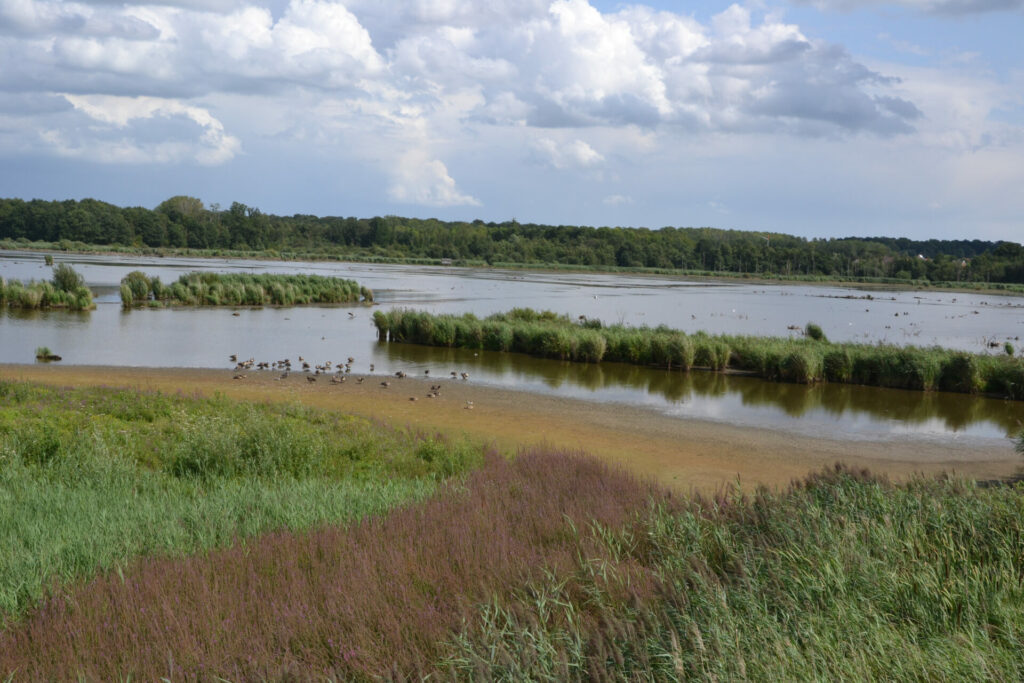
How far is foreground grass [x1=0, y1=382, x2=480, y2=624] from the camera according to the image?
588 cm

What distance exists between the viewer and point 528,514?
20.4 feet

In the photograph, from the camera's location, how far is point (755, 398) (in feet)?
74.5

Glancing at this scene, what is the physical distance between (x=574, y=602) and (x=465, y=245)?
601 ft

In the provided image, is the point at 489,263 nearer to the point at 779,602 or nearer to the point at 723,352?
the point at 723,352

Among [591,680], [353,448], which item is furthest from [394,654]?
[353,448]

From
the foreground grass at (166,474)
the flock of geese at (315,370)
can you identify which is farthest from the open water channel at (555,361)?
the foreground grass at (166,474)

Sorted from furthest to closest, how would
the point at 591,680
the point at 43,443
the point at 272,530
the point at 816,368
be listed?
the point at 816,368
the point at 43,443
the point at 272,530
the point at 591,680

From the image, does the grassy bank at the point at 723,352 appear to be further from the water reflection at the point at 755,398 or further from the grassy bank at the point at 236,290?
the grassy bank at the point at 236,290

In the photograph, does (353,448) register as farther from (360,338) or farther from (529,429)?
(360,338)

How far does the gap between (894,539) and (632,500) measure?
7.61 ft

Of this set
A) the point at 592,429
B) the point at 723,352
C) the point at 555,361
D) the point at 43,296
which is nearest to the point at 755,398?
the point at 723,352

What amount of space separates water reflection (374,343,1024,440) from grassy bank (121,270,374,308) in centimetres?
2200

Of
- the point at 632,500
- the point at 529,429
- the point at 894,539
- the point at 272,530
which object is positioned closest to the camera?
the point at 894,539

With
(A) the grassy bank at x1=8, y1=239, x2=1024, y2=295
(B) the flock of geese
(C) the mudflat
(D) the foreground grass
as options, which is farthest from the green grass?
(A) the grassy bank at x1=8, y1=239, x2=1024, y2=295
